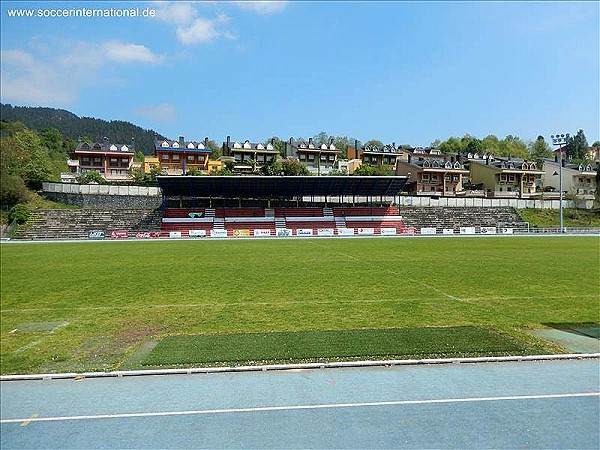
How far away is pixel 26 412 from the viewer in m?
6.33

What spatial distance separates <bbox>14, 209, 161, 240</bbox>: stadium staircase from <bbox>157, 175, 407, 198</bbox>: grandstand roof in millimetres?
4446

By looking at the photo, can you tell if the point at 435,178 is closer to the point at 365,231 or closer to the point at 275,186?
the point at 365,231

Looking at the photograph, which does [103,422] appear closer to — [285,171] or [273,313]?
[273,313]

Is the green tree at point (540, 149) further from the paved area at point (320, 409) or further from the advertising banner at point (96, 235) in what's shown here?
the paved area at point (320, 409)

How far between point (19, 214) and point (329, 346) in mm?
52812

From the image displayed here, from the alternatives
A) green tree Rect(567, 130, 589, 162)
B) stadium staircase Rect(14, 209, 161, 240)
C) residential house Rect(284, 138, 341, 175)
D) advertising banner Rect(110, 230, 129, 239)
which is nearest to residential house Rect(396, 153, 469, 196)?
residential house Rect(284, 138, 341, 175)

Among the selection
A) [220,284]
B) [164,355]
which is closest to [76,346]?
[164,355]

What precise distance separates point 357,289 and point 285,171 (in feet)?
178

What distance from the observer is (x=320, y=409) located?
20.6 feet

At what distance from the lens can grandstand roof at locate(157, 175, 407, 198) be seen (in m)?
51.9

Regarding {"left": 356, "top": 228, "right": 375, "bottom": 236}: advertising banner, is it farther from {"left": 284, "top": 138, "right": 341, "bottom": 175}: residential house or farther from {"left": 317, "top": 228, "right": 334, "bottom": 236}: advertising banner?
{"left": 284, "top": 138, "right": 341, "bottom": 175}: residential house

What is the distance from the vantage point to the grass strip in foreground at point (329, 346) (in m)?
8.41

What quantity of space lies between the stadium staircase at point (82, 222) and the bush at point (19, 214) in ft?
2.10

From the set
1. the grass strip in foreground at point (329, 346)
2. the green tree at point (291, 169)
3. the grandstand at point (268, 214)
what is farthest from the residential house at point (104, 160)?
the grass strip in foreground at point (329, 346)
